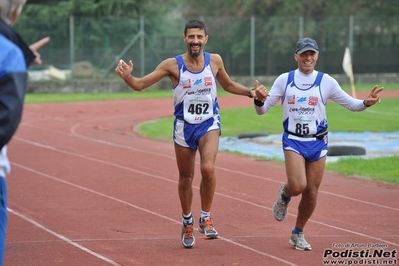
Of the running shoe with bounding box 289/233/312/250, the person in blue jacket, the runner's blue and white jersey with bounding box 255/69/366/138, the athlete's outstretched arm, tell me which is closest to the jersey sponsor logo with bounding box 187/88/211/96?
the athlete's outstretched arm

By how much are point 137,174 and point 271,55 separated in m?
26.3

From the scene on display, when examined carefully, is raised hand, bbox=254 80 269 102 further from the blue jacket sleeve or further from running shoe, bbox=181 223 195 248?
the blue jacket sleeve

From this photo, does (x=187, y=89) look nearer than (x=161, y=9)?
Yes

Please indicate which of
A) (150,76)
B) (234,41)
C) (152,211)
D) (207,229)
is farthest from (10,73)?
(234,41)

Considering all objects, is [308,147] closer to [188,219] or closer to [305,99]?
[305,99]

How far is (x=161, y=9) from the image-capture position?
157 ft

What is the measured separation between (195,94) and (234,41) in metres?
31.1

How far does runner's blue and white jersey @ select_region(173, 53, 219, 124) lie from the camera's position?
27.5 ft

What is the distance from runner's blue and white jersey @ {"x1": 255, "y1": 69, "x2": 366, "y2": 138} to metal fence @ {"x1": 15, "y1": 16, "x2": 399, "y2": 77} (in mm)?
29479

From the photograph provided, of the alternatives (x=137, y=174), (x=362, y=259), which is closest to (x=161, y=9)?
(x=137, y=174)

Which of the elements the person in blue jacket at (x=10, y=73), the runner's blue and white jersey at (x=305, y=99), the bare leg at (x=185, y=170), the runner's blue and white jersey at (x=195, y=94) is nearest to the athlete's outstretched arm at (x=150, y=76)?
the runner's blue and white jersey at (x=195, y=94)

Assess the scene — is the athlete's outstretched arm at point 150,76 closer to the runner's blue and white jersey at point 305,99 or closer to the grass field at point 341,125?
the runner's blue and white jersey at point 305,99

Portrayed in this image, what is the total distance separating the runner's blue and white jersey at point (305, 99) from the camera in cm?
819

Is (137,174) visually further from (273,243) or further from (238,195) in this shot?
(273,243)
